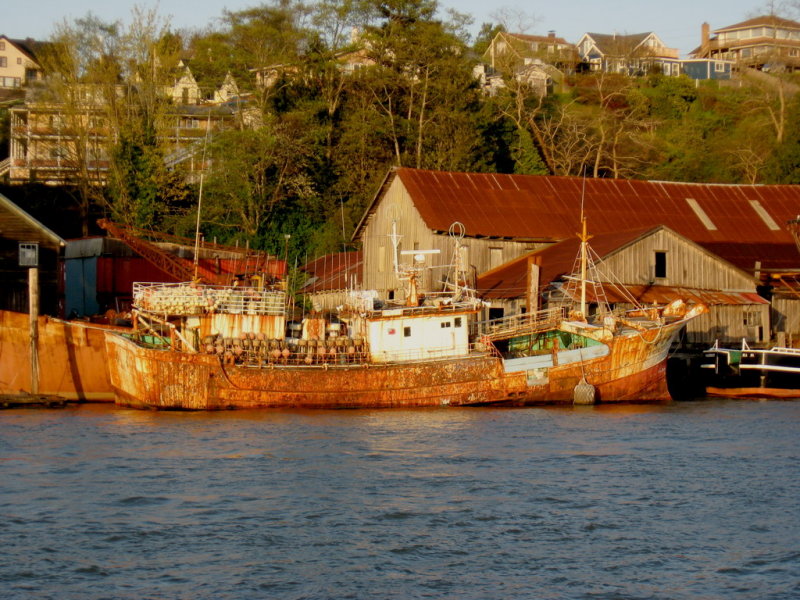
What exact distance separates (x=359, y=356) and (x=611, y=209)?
827 inches

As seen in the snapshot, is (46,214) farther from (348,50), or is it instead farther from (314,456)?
(314,456)

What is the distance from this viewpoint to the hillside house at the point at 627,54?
90.8m

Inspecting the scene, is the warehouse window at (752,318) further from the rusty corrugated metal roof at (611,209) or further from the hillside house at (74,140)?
the hillside house at (74,140)

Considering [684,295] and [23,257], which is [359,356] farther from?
[684,295]

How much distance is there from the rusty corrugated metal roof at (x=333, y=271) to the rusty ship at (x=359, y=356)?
14356 millimetres

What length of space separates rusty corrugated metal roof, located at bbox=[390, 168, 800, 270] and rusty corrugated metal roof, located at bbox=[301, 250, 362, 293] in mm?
5914

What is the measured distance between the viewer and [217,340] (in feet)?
115

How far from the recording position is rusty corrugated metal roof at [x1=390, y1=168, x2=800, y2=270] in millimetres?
48781

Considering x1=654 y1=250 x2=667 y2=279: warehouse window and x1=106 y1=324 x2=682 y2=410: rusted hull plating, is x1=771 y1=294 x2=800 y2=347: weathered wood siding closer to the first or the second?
x1=654 y1=250 x2=667 y2=279: warehouse window

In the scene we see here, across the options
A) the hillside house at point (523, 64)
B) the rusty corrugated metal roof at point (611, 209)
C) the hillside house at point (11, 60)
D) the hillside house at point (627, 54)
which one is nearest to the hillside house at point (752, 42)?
the hillside house at point (627, 54)

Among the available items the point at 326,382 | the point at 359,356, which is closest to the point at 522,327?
the point at 359,356

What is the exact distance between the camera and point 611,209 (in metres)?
52.0

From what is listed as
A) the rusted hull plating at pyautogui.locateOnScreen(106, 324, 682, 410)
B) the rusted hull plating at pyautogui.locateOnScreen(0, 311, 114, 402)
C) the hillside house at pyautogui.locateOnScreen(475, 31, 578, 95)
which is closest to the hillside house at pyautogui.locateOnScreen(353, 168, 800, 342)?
the rusted hull plating at pyautogui.locateOnScreen(106, 324, 682, 410)

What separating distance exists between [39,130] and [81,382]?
99.1 feet
